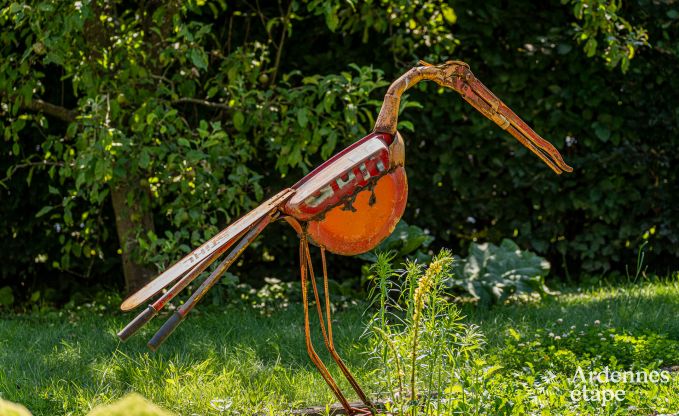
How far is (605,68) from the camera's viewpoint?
582 centimetres

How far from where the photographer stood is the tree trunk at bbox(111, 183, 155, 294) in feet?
17.0

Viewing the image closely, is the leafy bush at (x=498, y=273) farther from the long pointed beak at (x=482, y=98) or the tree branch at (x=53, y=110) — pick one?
the tree branch at (x=53, y=110)

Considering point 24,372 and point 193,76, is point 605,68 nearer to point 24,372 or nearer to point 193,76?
point 193,76

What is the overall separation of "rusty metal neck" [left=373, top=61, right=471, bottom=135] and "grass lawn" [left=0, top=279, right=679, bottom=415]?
818mm

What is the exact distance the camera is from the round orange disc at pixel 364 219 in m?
2.78

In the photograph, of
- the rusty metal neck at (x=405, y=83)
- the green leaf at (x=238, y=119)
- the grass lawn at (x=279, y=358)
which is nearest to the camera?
the rusty metal neck at (x=405, y=83)

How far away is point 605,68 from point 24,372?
4007 mm

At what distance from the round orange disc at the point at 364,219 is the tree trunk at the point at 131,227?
2.51 meters

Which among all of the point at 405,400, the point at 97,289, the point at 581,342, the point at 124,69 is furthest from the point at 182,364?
the point at 97,289

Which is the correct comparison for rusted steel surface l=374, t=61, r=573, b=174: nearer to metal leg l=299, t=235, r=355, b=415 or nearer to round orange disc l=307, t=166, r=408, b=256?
round orange disc l=307, t=166, r=408, b=256

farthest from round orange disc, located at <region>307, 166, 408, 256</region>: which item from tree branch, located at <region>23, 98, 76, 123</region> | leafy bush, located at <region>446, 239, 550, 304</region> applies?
tree branch, located at <region>23, 98, 76, 123</region>

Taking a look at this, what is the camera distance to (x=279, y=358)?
12.2 feet

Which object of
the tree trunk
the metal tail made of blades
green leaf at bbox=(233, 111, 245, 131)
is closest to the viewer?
the metal tail made of blades

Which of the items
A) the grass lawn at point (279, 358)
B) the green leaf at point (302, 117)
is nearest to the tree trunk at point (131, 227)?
the grass lawn at point (279, 358)
